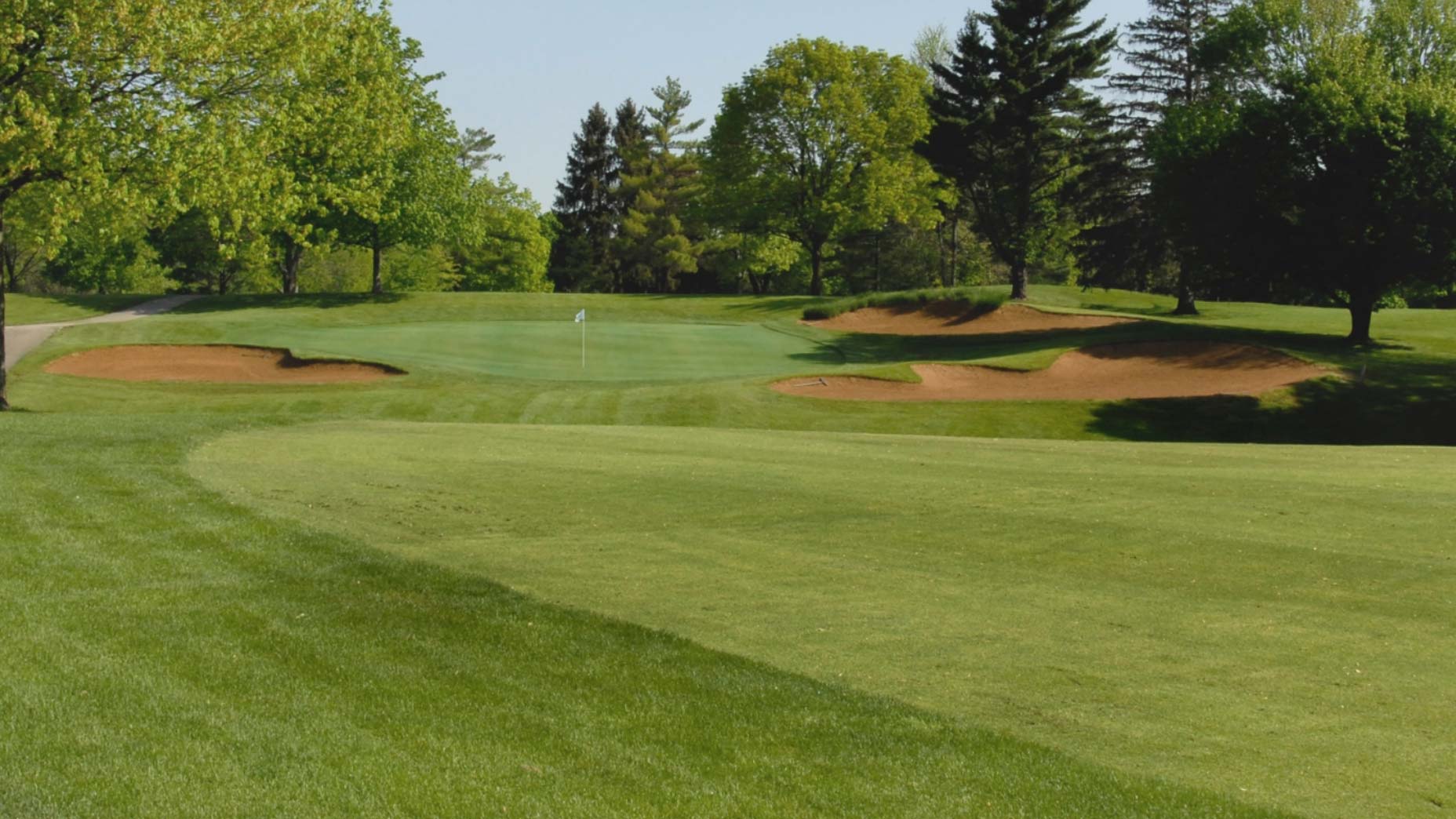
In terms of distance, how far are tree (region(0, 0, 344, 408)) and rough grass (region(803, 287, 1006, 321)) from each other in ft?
128

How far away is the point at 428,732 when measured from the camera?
771 centimetres

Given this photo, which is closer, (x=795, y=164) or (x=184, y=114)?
(x=184, y=114)

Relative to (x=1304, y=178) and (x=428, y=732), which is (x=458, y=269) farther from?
(x=428, y=732)

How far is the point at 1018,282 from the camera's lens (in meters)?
61.1

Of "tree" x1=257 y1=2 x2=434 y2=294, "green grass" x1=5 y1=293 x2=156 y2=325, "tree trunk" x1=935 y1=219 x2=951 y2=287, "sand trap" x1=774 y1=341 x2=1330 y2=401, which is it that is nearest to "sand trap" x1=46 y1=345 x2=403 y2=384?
"tree" x1=257 y1=2 x2=434 y2=294

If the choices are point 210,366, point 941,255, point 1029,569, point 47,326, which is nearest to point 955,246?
point 941,255

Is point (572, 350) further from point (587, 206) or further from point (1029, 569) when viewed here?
point (587, 206)

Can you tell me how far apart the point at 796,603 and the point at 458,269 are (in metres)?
101

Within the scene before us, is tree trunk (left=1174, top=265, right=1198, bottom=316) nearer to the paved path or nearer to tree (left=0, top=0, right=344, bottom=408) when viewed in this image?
tree (left=0, top=0, right=344, bottom=408)

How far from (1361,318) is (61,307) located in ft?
186

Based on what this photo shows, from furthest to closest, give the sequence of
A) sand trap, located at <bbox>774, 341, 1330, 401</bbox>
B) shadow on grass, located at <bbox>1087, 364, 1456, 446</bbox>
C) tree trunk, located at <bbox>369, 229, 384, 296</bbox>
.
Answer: tree trunk, located at <bbox>369, 229, 384, 296</bbox> < sand trap, located at <bbox>774, 341, 1330, 401</bbox> < shadow on grass, located at <bbox>1087, 364, 1456, 446</bbox>

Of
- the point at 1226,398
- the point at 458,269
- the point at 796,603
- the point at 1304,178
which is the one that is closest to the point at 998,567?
the point at 796,603

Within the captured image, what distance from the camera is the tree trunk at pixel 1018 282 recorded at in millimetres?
60531

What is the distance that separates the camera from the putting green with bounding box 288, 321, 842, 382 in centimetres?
4147
